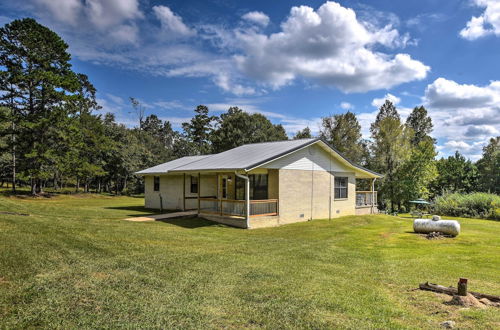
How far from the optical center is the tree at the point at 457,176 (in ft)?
154

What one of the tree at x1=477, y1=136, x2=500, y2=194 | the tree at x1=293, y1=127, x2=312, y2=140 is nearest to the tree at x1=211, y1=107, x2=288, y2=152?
the tree at x1=293, y1=127, x2=312, y2=140

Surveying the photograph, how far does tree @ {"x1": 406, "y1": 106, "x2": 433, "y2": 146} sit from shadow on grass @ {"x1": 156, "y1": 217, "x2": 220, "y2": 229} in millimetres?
44553

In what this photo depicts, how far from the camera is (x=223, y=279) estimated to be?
6.60 m

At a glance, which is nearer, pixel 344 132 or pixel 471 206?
pixel 471 206

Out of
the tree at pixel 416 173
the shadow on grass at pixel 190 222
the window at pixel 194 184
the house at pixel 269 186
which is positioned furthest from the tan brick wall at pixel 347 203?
the tree at pixel 416 173

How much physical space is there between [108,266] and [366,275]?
6.02 m

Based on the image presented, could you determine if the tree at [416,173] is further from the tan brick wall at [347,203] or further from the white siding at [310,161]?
the white siding at [310,161]

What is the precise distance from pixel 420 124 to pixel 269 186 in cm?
4319

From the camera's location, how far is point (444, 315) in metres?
5.08

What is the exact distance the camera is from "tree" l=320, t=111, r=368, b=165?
41.1 meters

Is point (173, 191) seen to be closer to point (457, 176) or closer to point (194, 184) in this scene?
point (194, 184)

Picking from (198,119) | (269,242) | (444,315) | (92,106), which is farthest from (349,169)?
(92,106)

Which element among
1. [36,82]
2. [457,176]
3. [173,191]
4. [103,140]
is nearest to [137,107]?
[103,140]

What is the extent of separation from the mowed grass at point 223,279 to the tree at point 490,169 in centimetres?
4258
